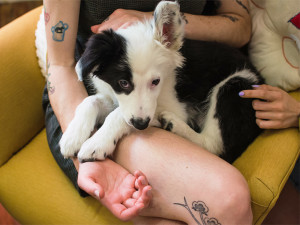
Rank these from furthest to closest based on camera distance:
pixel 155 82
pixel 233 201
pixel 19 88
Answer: pixel 19 88 → pixel 155 82 → pixel 233 201

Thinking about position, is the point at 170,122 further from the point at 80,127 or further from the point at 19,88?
the point at 19,88

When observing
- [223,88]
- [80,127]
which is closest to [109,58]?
[80,127]

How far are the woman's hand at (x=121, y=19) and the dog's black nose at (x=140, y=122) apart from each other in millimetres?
516

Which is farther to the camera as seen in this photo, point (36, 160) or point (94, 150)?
point (36, 160)

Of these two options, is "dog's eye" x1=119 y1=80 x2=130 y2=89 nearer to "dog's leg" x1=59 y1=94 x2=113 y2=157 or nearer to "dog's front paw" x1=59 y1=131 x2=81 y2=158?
"dog's leg" x1=59 y1=94 x2=113 y2=157

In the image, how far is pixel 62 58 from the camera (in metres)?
Answer: 1.66

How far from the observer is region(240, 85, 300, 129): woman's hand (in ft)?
4.90

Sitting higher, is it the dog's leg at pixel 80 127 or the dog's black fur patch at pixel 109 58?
the dog's black fur patch at pixel 109 58

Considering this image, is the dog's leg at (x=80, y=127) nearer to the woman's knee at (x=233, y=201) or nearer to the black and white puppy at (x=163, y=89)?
the black and white puppy at (x=163, y=89)

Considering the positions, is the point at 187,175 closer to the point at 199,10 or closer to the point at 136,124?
the point at 136,124

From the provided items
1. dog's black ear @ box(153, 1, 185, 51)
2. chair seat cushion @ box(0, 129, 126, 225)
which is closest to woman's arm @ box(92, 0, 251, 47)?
dog's black ear @ box(153, 1, 185, 51)

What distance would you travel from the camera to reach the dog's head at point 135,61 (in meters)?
1.28

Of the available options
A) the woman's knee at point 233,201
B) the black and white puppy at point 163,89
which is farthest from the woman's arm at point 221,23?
the woman's knee at point 233,201

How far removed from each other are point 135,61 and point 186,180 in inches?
22.4
